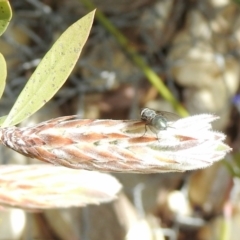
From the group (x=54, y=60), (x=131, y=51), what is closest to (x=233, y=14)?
(x=131, y=51)

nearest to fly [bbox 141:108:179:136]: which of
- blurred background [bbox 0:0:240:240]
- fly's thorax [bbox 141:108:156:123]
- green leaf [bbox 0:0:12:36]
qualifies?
fly's thorax [bbox 141:108:156:123]

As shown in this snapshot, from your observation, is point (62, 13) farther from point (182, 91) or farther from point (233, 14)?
point (233, 14)

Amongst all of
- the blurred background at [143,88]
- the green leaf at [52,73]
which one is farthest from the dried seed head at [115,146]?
the blurred background at [143,88]

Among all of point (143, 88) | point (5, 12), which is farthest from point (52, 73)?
point (143, 88)

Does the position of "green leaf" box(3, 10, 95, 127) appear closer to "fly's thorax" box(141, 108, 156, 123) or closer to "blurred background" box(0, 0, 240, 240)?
"fly's thorax" box(141, 108, 156, 123)

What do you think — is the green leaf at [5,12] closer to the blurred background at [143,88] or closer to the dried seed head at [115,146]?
the dried seed head at [115,146]
